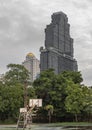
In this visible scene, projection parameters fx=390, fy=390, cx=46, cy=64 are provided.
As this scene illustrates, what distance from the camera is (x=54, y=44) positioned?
158 meters

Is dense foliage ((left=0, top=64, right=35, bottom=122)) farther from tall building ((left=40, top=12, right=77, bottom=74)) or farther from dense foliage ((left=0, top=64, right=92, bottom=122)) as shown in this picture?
tall building ((left=40, top=12, right=77, bottom=74))

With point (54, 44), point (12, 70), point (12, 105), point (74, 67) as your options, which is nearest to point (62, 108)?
point (12, 105)

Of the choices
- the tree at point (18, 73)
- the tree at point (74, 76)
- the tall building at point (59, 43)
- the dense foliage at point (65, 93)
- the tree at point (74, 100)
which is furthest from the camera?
the tall building at point (59, 43)

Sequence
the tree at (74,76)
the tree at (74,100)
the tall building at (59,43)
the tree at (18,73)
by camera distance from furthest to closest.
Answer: the tall building at (59,43) < the tree at (18,73) < the tree at (74,76) < the tree at (74,100)

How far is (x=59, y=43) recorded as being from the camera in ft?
533

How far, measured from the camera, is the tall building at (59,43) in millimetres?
128125

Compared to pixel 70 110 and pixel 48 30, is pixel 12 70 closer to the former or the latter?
pixel 70 110

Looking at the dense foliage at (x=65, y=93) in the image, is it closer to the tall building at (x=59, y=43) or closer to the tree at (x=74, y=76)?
the tree at (x=74, y=76)

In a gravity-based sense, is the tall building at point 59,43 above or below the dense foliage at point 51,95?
above

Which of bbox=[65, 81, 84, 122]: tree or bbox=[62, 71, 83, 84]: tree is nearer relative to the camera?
bbox=[65, 81, 84, 122]: tree

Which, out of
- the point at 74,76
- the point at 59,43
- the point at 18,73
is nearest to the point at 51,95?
the point at 74,76

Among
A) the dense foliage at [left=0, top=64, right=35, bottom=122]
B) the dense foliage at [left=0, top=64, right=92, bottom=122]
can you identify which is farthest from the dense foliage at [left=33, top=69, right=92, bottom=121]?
the dense foliage at [left=0, top=64, right=35, bottom=122]

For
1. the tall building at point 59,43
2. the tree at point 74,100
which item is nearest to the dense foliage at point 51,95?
the tree at point 74,100

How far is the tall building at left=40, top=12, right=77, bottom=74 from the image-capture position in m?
128
